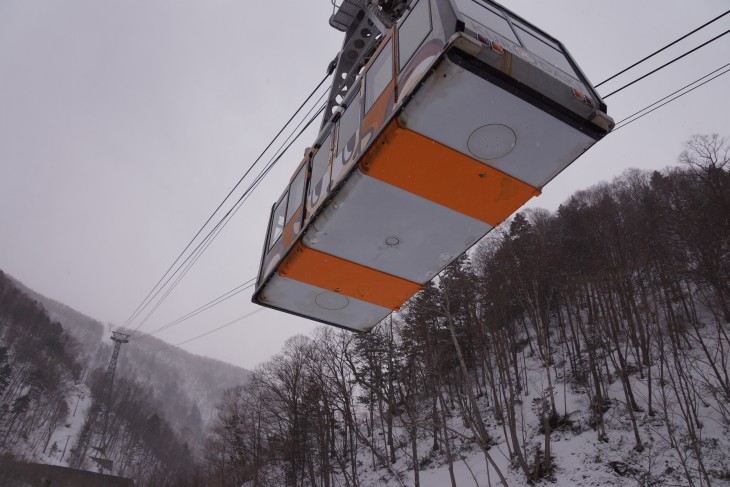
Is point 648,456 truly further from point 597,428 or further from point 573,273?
point 573,273

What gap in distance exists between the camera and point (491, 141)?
3.78 m

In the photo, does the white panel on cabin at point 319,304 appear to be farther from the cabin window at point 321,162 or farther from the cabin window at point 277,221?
the cabin window at point 321,162

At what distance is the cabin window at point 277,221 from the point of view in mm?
6375

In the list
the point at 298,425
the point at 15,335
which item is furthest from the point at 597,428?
the point at 15,335

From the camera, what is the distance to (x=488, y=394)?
2719cm

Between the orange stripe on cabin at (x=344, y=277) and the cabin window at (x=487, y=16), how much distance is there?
282cm

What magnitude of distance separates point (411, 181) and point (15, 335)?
84453 millimetres

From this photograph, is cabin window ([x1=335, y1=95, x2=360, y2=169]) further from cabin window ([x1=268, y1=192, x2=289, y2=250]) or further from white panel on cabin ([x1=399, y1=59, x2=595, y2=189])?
cabin window ([x1=268, y1=192, x2=289, y2=250])

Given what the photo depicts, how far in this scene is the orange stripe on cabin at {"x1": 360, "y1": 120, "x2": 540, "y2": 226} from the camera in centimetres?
382

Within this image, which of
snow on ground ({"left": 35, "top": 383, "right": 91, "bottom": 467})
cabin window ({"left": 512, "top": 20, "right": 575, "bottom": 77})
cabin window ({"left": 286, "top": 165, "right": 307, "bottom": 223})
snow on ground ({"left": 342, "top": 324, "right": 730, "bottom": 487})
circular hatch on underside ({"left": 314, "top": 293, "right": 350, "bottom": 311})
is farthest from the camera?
snow on ground ({"left": 35, "top": 383, "right": 91, "bottom": 467})

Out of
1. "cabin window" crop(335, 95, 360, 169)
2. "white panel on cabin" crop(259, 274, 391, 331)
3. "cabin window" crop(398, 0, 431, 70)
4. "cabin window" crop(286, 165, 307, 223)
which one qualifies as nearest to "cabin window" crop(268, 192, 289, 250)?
"cabin window" crop(286, 165, 307, 223)

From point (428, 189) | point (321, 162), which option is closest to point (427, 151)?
point (428, 189)

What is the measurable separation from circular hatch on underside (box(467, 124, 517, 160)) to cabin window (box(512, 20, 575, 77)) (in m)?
1.04

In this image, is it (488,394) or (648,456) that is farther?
(488,394)
